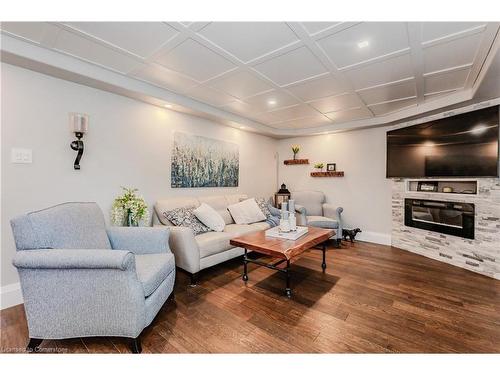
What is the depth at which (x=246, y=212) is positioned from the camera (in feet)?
11.8

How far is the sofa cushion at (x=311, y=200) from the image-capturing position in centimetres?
Answer: 452

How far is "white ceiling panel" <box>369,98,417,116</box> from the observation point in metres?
3.26

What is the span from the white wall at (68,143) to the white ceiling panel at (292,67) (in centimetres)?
160

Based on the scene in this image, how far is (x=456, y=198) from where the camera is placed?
316 centimetres

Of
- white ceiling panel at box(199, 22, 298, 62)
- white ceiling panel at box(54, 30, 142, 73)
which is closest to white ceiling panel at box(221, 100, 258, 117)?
white ceiling panel at box(199, 22, 298, 62)

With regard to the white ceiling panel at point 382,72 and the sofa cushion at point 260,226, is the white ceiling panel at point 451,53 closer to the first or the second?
the white ceiling panel at point 382,72

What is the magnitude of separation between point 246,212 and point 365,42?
2543mm

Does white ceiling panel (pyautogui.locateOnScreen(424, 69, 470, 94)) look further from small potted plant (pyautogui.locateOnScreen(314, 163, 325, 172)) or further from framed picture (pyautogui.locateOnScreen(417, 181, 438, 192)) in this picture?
small potted plant (pyautogui.locateOnScreen(314, 163, 325, 172))

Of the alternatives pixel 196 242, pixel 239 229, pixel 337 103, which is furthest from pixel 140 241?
pixel 337 103

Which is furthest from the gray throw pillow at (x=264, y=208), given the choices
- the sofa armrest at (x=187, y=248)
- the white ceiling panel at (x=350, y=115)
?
the white ceiling panel at (x=350, y=115)

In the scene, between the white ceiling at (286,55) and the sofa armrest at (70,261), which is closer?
the sofa armrest at (70,261)

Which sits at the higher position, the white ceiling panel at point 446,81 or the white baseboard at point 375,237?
the white ceiling panel at point 446,81
